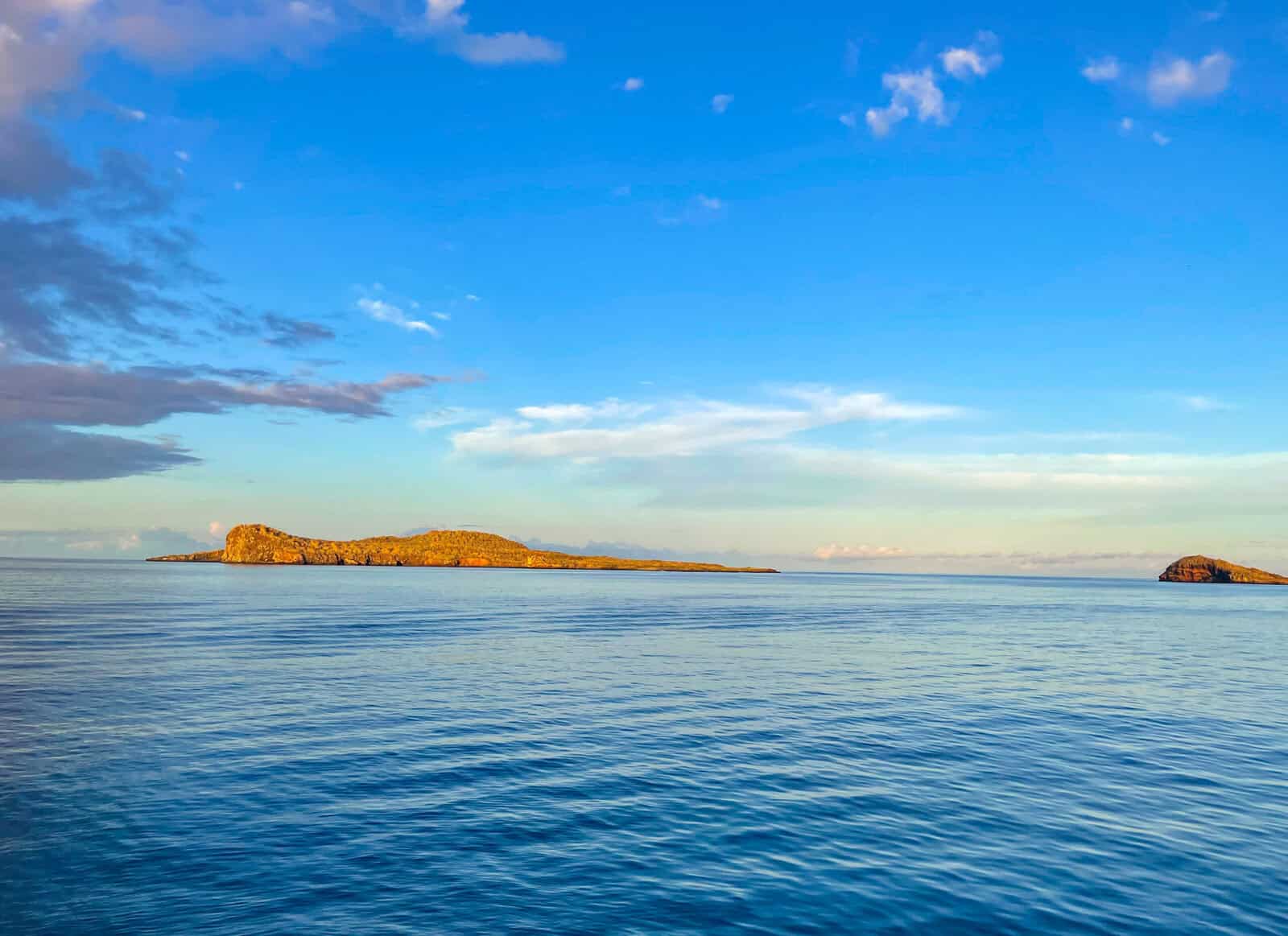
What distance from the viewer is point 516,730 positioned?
30.0 meters

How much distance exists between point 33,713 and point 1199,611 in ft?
554

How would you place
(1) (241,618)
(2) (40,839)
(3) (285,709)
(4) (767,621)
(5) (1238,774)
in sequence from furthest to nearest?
1. (4) (767,621)
2. (1) (241,618)
3. (3) (285,709)
4. (5) (1238,774)
5. (2) (40,839)

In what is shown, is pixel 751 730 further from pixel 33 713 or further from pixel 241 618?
pixel 241 618

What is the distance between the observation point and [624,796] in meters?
21.6

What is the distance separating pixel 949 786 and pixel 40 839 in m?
23.8

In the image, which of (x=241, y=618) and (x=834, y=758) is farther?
(x=241, y=618)

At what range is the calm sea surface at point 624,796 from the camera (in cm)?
1489

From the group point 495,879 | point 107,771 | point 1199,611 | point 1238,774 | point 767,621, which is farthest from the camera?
point 1199,611

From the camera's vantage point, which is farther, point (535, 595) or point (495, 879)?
point (535, 595)

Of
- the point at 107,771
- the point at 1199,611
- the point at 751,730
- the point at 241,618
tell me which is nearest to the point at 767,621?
the point at 241,618

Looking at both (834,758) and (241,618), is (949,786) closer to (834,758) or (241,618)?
(834,758)

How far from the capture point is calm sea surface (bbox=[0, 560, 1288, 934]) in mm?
14891

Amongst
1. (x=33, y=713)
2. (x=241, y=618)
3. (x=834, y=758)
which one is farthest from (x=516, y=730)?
(x=241, y=618)

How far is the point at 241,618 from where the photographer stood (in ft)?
262
